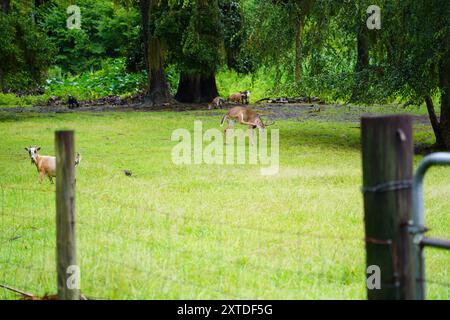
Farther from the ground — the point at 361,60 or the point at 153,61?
the point at 153,61

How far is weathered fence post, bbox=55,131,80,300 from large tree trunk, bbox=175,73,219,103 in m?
29.2

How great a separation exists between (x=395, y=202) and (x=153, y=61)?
27.9 m

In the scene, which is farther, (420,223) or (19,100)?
(19,100)

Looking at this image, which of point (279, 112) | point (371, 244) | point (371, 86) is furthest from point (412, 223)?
point (279, 112)

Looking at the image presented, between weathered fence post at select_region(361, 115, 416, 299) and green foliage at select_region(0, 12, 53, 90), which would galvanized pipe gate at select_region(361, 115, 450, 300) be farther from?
green foliage at select_region(0, 12, 53, 90)

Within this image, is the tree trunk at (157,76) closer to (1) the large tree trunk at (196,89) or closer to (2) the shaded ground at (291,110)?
(2) the shaded ground at (291,110)

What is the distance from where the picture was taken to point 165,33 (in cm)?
2966

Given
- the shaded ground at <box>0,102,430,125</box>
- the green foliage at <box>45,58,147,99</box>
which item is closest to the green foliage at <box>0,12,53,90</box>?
the shaded ground at <box>0,102,430,125</box>

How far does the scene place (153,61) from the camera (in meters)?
31.1

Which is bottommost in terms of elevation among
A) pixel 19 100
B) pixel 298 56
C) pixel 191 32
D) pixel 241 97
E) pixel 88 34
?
pixel 298 56

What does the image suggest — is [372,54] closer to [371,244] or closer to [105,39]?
[371,244]

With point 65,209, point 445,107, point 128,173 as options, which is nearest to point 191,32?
point 445,107

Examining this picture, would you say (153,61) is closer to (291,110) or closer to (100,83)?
(291,110)

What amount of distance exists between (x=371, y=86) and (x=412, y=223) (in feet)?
49.9
